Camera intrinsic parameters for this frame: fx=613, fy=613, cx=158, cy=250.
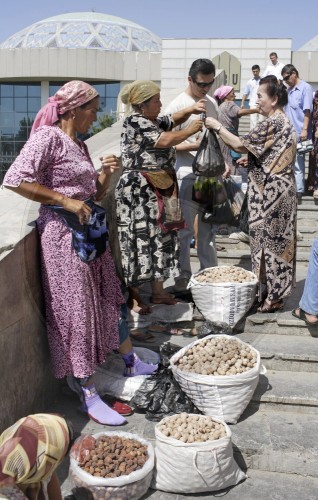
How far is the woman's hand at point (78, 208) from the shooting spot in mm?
3479

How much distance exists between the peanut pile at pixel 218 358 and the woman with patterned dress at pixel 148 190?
787 millimetres

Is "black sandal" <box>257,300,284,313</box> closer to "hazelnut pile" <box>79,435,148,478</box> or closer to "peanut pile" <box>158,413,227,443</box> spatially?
"peanut pile" <box>158,413,227,443</box>

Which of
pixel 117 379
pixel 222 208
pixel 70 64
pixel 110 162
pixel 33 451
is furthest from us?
pixel 70 64

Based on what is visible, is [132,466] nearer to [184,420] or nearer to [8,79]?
[184,420]

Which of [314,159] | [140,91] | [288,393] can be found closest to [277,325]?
[288,393]

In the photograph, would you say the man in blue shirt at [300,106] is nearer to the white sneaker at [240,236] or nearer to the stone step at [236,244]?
the stone step at [236,244]

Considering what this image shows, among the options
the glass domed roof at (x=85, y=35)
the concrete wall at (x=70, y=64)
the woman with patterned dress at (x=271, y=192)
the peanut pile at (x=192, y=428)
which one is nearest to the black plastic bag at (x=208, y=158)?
the woman with patterned dress at (x=271, y=192)

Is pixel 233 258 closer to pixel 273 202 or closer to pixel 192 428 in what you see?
pixel 273 202

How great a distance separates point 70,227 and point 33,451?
143 cm

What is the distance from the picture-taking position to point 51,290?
3680mm

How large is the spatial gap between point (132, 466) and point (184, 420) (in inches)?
17.0

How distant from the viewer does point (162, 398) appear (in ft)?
12.8

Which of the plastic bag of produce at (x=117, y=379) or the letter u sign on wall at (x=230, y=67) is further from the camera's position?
the letter u sign on wall at (x=230, y=67)

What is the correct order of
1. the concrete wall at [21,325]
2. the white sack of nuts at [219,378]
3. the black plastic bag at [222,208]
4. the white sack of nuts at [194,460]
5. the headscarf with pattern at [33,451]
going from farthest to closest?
the black plastic bag at [222,208] < the white sack of nuts at [219,378] < the concrete wall at [21,325] < the white sack of nuts at [194,460] < the headscarf with pattern at [33,451]
